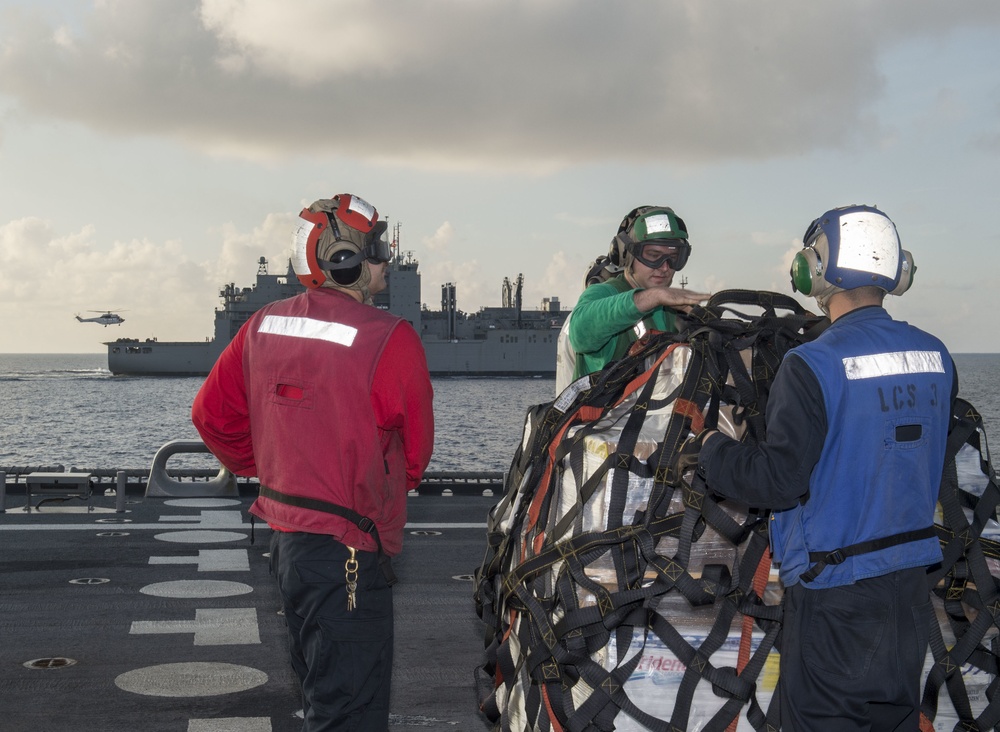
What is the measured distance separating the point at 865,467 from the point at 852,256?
2.58 ft

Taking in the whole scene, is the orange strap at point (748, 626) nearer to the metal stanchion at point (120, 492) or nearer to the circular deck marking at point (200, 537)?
the circular deck marking at point (200, 537)

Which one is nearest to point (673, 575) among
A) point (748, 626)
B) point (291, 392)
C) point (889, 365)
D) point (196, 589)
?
point (748, 626)

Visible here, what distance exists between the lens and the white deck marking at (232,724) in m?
5.61

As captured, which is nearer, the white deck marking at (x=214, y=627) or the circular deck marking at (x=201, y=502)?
the white deck marking at (x=214, y=627)

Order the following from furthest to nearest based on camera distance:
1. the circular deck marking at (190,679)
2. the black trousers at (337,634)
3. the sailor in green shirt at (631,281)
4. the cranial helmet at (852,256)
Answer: the circular deck marking at (190,679) → the sailor in green shirt at (631,281) → the black trousers at (337,634) → the cranial helmet at (852,256)

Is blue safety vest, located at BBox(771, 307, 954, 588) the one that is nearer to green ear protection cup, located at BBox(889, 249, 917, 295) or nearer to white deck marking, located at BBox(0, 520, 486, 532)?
green ear protection cup, located at BBox(889, 249, 917, 295)

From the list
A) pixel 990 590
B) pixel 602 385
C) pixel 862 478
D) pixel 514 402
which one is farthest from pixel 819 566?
pixel 514 402

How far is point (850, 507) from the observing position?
3525 mm

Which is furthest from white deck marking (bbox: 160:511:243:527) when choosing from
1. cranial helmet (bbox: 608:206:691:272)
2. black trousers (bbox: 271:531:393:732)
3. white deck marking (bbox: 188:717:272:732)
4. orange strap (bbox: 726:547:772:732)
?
orange strap (bbox: 726:547:772:732)

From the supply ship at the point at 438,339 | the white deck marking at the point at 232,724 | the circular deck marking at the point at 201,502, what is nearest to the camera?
the white deck marking at the point at 232,724

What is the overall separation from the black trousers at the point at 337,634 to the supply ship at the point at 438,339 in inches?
A: 5066

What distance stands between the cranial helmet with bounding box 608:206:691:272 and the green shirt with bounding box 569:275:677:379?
18 centimetres

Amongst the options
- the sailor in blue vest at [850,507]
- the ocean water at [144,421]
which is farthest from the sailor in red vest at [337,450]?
the ocean water at [144,421]

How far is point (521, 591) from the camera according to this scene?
156 inches
